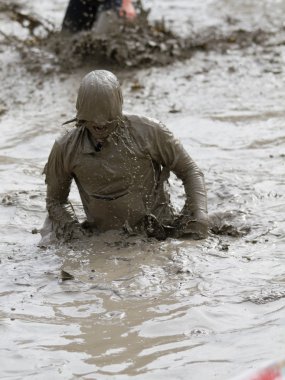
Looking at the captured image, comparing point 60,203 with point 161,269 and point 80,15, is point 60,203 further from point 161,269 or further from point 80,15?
point 80,15

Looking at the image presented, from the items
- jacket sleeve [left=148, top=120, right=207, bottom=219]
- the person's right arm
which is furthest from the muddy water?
jacket sleeve [left=148, top=120, right=207, bottom=219]

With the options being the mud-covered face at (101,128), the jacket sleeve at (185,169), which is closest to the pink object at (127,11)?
the jacket sleeve at (185,169)

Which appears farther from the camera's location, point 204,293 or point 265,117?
point 265,117

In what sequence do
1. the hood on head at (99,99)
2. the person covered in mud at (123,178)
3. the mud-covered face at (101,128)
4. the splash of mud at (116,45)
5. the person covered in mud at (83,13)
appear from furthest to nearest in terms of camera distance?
the person covered in mud at (83,13)
the splash of mud at (116,45)
the person covered in mud at (123,178)
the mud-covered face at (101,128)
the hood on head at (99,99)

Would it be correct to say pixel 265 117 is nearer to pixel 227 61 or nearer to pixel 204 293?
→ pixel 227 61

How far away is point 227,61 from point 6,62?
2.47 meters

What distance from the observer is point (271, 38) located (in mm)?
11648

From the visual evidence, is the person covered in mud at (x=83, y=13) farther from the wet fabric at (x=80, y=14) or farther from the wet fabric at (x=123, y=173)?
the wet fabric at (x=123, y=173)

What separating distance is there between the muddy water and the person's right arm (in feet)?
0.39

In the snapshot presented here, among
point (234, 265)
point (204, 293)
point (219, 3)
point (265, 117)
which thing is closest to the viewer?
point (204, 293)

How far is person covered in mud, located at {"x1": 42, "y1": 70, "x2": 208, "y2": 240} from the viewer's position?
6094 mm

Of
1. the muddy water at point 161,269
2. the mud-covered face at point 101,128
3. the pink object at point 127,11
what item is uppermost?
the pink object at point 127,11

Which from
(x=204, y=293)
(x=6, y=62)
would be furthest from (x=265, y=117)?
(x=204, y=293)

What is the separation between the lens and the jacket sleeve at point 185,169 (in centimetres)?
616
